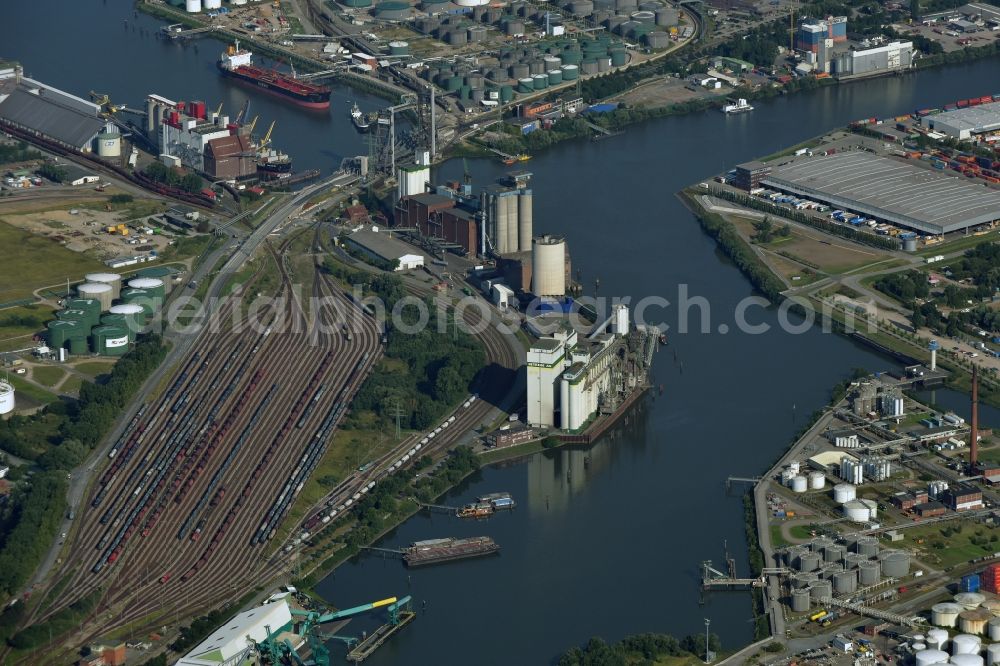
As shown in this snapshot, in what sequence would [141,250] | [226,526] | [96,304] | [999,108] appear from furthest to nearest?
[999,108] < [141,250] < [96,304] < [226,526]

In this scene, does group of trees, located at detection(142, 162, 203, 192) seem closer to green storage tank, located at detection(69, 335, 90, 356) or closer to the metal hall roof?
the metal hall roof

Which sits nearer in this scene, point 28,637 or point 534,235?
point 28,637

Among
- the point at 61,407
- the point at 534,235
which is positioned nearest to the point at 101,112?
the point at 534,235

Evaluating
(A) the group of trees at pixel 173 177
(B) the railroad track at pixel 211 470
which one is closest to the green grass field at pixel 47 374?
(B) the railroad track at pixel 211 470

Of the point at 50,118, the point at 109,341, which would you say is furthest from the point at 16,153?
the point at 109,341

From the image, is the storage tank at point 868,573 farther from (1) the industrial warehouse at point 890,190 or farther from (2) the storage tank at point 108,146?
(2) the storage tank at point 108,146

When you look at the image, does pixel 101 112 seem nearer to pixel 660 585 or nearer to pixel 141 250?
pixel 141 250

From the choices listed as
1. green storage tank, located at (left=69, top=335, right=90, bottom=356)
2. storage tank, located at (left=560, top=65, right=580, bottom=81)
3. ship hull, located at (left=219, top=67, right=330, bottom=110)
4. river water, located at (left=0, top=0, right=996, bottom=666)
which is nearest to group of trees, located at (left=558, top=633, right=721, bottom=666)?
river water, located at (left=0, top=0, right=996, bottom=666)
